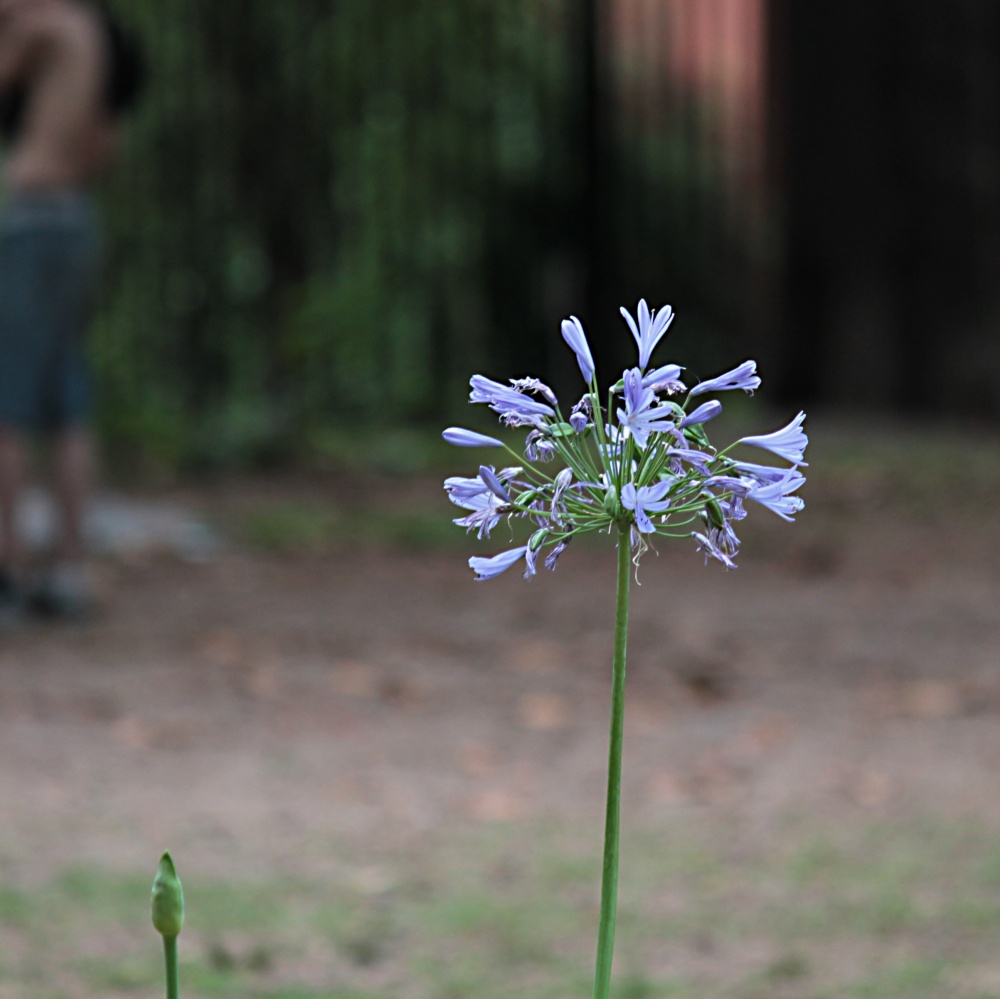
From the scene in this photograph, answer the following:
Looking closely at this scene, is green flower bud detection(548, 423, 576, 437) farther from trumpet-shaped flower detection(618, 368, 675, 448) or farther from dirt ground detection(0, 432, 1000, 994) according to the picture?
dirt ground detection(0, 432, 1000, 994)

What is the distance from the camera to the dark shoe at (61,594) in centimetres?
559

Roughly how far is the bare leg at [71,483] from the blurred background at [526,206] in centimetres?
340

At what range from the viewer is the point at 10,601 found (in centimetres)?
552

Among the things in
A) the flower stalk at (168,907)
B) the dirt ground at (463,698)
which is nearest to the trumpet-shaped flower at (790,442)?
the flower stalk at (168,907)

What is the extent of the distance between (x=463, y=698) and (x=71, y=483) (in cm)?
153

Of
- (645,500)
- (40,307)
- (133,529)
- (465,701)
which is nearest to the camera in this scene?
(645,500)

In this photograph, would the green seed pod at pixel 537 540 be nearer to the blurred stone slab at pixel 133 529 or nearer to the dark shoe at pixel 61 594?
the dark shoe at pixel 61 594

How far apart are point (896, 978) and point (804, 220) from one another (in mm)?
8407

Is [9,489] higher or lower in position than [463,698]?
higher

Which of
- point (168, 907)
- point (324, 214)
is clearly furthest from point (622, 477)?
point (324, 214)

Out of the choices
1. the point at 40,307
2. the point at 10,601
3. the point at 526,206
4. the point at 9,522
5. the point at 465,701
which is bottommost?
the point at 465,701

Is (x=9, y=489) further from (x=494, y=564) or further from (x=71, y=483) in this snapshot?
(x=494, y=564)

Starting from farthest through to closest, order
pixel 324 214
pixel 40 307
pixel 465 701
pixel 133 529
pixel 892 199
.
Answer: pixel 892 199 → pixel 324 214 → pixel 133 529 → pixel 40 307 → pixel 465 701

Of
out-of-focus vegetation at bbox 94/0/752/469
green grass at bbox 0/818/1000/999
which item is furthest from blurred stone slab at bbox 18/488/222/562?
green grass at bbox 0/818/1000/999
